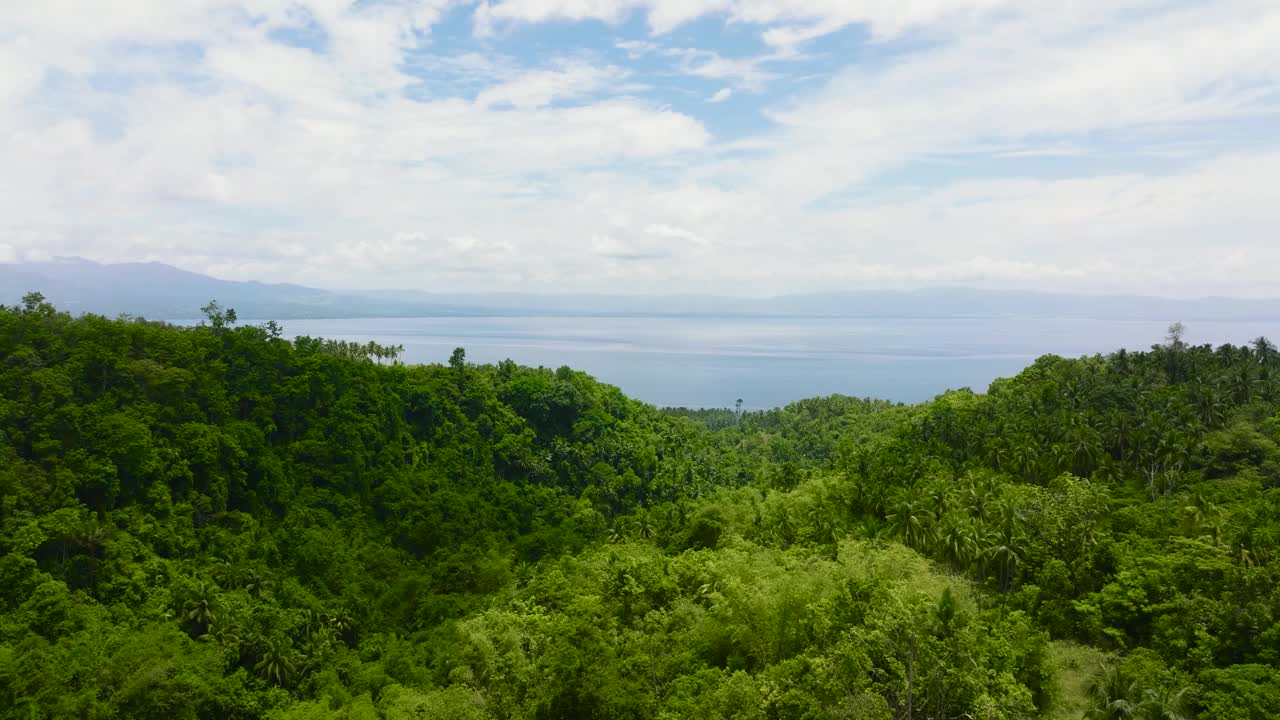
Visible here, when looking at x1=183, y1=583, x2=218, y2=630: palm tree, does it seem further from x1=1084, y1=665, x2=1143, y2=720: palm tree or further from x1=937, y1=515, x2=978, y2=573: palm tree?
x1=1084, y1=665, x2=1143, y2=720: palm tree

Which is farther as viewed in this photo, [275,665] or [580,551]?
[580,551]

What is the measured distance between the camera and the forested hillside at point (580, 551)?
20.9 m

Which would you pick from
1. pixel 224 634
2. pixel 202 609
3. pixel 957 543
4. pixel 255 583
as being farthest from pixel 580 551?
pixel 957 543

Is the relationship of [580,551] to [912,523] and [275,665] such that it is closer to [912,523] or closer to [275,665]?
[275,665]

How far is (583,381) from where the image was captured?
228 ft

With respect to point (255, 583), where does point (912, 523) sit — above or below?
above

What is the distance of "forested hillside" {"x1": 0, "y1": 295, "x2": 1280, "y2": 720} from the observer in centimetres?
2089

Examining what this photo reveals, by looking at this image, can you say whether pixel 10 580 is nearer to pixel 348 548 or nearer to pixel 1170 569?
pixel 348 548

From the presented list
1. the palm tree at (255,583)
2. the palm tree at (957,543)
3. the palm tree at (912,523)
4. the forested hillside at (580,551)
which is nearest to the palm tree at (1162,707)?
the forested hillside at (580,551)

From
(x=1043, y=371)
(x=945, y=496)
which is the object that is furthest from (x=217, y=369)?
(x=1043, y=371)

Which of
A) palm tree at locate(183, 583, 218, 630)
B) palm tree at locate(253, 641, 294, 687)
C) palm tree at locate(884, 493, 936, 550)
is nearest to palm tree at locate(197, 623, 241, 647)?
palm tree at locate(183, 583, 218, 630)

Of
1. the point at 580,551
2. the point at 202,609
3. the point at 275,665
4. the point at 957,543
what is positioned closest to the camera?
the point at 275,665

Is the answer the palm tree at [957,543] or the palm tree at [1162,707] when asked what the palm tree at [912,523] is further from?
the palm tree at [1162,707]

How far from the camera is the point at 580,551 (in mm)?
46281
